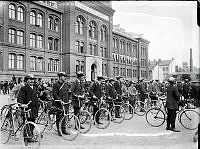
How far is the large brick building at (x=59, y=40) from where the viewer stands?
845 centimetres

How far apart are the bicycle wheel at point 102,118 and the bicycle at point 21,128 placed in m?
2.40

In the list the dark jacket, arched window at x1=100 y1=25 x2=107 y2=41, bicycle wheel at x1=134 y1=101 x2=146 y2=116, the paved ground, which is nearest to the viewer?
the paved ground

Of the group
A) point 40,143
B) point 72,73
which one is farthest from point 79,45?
point 40,143

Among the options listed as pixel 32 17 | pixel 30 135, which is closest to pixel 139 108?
pixel 30 135

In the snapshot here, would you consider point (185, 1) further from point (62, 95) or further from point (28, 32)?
point (28, 32)

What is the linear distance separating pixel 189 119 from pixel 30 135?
4969 mm

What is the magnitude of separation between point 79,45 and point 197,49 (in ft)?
21.4

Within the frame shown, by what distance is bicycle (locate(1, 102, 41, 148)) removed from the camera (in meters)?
5.20

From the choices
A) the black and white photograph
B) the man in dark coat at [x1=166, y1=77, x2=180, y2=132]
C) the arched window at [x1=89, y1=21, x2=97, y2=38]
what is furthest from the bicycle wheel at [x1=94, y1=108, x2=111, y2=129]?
the arched window at [x1=89, y1=21, x2=97, y2=38]

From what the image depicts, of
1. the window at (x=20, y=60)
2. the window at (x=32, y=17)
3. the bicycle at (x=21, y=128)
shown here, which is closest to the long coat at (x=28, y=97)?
the bicycle at (x=21, y=128)

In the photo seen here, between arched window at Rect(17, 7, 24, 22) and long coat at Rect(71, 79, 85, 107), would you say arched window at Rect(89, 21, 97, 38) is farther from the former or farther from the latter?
long coat at Rect(71, 79, 85, 107)

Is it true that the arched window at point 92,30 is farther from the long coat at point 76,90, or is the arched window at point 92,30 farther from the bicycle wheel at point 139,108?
the bicycle wheel at point 139,108

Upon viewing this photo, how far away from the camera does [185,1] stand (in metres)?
5.86

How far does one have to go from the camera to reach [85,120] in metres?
6.85
